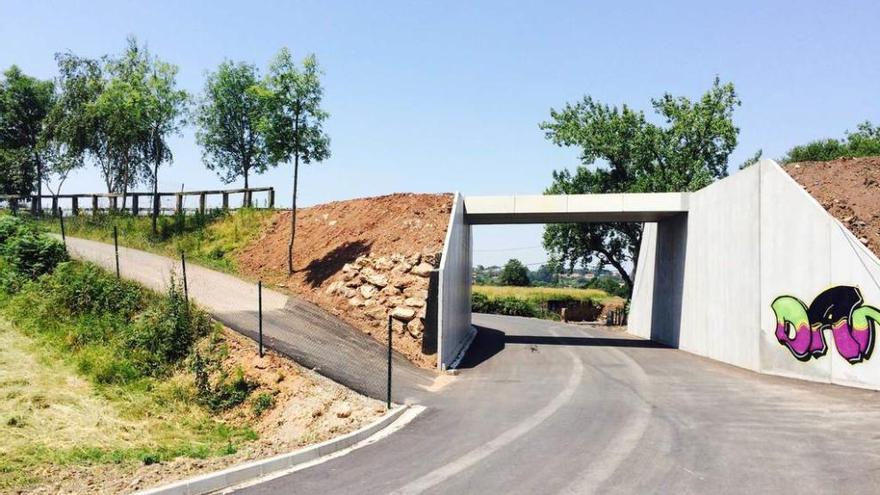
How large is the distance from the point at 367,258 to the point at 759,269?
48.9ft

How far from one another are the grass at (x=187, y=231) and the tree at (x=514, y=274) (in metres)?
62.9

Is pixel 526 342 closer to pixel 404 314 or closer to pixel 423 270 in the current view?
pixel 423 270

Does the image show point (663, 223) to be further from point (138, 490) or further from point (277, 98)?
point (138, 490)

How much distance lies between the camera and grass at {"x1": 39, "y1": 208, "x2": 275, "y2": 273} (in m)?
32.3

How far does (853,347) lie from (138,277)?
22959 millimetres

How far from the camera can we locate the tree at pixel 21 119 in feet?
176

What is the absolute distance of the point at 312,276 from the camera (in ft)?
89.1

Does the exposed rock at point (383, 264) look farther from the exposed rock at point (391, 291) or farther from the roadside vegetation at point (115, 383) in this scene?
the roadside vegetation at point (115, 383)

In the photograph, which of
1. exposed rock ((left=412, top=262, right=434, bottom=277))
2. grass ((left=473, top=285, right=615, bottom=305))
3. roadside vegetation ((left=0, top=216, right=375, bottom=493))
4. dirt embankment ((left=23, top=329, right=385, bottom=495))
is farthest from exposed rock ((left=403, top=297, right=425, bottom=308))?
grass ((left=473, top=285, right=615, bottom=305))

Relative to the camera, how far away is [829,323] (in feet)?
62.0

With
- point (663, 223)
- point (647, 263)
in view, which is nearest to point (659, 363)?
point (663, 223)

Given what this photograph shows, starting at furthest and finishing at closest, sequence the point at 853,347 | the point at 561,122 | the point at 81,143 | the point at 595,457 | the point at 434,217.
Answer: the point at 561,122, the point at 81,143, the point at 434,217, the point at 853,347, the point at 595,457

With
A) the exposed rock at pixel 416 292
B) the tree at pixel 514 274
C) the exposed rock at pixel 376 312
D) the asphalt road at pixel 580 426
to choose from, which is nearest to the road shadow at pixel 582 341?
the asphalt road at pixel 580 426

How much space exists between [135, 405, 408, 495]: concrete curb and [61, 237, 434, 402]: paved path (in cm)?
357
